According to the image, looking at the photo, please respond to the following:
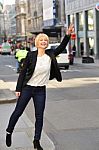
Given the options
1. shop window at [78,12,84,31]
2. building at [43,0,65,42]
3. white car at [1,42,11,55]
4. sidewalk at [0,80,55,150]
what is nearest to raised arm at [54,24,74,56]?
sidewalk at [0,80,55,150]

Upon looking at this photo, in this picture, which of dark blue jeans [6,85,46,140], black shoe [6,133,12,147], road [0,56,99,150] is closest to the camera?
dark blue jeans [6,85,46,140]

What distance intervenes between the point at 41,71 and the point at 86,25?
43667 mm

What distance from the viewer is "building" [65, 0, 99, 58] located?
46.3m

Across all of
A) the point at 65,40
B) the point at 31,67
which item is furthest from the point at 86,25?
the point at 31,67

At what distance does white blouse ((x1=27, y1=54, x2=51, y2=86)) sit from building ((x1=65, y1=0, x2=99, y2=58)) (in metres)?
39.1

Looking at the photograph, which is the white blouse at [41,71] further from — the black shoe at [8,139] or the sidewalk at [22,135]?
the sidewalk at [22,135]

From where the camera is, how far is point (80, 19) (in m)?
52.9

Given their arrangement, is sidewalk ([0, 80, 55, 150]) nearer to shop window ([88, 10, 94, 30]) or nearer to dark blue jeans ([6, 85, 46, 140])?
dark blue jeans ([6, 85, 46, 140])

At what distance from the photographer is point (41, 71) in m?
6.59

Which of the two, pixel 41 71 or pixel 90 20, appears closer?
pixel 41 71

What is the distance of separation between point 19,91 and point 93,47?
4149 cm

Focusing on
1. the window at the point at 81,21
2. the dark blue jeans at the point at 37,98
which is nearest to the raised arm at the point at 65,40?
the dark blue jeans at the point at 37,98

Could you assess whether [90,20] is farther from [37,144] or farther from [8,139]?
[37,144]

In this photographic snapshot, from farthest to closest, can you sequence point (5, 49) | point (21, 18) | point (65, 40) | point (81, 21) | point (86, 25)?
point (21, 18) → point (5, 49) → point (81, 21) → point (86, 25) → point (65, 40)
